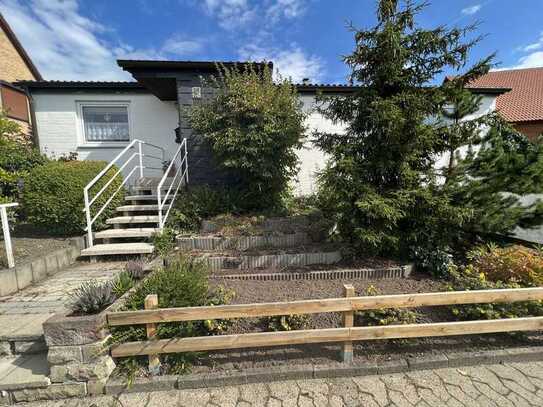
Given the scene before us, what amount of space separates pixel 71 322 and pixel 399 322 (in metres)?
3.03

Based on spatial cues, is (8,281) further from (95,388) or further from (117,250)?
(95,388)

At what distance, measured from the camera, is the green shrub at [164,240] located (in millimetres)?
4309

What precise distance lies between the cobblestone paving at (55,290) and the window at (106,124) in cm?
506

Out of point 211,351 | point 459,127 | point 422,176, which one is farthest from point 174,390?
point 459,127

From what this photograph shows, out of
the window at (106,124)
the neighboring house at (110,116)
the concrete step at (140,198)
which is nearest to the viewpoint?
the concrete step at (140,198)

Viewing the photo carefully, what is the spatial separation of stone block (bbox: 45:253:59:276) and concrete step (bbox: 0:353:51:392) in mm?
1966

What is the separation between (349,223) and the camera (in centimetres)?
379

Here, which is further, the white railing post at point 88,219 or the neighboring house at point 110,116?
the neighboring house at point 110,116

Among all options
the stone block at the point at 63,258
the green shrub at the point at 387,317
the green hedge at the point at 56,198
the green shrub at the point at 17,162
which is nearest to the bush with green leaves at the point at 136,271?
the stone block at the point at 63,258

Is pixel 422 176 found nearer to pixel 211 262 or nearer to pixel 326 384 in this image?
pixel 326 384

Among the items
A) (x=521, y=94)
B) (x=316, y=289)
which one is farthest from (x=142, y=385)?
(x=521, y=94)

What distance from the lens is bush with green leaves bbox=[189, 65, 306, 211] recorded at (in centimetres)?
479

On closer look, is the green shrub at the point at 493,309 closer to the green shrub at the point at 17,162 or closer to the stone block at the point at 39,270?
the stone block at the point at 39,270

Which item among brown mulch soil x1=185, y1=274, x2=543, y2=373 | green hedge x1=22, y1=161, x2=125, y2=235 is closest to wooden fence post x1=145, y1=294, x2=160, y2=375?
brown mulch soil x1=185, y1=274, x2=543, y2=373
